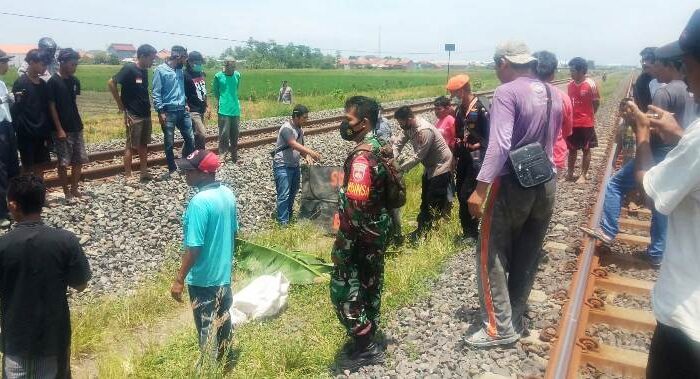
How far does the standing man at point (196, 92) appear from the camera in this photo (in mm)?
9430

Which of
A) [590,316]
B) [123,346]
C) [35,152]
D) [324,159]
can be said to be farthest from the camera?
[324,159]

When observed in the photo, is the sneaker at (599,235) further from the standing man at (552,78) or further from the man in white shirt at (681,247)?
the man in white shirt at (681,247)

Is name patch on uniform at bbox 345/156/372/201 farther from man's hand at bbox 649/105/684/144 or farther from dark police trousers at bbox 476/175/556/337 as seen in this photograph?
man's hand at bbox 649/105/684/144

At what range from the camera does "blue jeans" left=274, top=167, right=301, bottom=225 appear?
761 cm

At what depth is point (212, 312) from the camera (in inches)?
157

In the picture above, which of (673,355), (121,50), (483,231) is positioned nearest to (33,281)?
(483,231)

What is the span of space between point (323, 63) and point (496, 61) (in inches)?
4435

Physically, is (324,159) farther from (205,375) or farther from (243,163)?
(205,375)

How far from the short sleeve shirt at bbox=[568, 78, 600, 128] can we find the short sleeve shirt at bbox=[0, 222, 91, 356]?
25.3 ft

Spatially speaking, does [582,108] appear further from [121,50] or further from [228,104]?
[121,50]

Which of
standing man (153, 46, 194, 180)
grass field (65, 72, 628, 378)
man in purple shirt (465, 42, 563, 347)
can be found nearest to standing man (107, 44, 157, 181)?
standing man (153, 46, 194, 180)

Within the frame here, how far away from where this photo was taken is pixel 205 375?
12.2 ft

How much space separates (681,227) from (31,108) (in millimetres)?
7244

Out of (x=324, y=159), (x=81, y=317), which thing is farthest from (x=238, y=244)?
(x=324, y=159)
